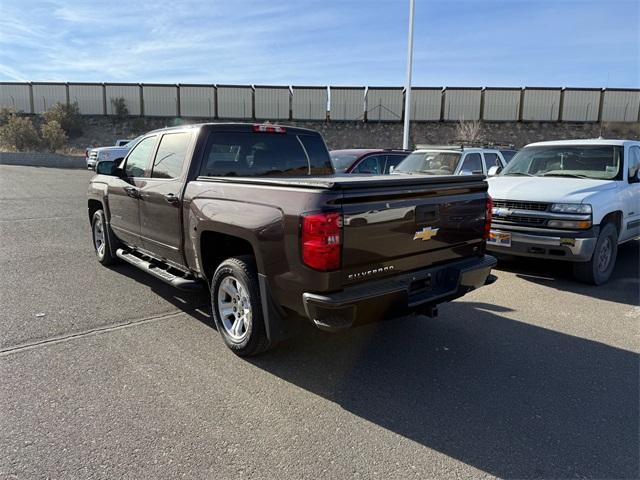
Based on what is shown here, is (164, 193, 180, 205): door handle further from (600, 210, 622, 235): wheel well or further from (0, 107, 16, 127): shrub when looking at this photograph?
(0, 107, 16, 127): shrub

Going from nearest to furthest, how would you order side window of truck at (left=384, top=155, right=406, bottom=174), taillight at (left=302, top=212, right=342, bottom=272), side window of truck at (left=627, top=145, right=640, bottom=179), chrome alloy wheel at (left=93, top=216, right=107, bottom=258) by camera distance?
taillight at (left=302, top=212, right=342, bottom=272) → chrome alloy wheel at (left=93, top=216, right=107, bottom=258) → side window of truck at (left=627, top=145, right=640, bottom=179) → side window of truck at (left=384, top=155, right=406, bottom=174)

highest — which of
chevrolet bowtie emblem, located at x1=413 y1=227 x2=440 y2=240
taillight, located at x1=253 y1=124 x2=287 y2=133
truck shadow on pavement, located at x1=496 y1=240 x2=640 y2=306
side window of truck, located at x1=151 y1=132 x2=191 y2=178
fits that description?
taillight, located at x1=253 y1=124 x2=287 y2=133

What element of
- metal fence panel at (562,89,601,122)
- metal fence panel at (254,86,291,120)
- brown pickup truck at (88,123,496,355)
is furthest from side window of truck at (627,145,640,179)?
metal fence panel at (254,86,291,120)

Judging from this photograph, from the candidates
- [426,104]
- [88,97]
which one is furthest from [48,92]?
[426,104]

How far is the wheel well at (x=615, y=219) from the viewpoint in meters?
6.43

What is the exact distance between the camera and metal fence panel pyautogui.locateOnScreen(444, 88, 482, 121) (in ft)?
117

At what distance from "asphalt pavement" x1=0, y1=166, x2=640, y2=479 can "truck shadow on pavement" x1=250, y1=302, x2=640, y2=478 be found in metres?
0.01

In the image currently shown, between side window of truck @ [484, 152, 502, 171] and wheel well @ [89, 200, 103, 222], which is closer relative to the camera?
wheel well @ [89, 200, 103, 222]

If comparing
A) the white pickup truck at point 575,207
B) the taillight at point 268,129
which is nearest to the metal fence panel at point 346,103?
the white pickup truck at point 575,207

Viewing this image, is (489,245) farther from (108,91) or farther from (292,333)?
(108,91)

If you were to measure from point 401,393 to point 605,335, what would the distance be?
2545 millimetres

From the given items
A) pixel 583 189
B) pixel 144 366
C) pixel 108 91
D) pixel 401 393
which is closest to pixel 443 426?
pixel 401 393

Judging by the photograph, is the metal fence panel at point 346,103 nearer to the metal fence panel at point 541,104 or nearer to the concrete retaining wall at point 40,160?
the metal fence panel at point 541,104

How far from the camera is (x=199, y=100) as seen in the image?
3888 centimetres
